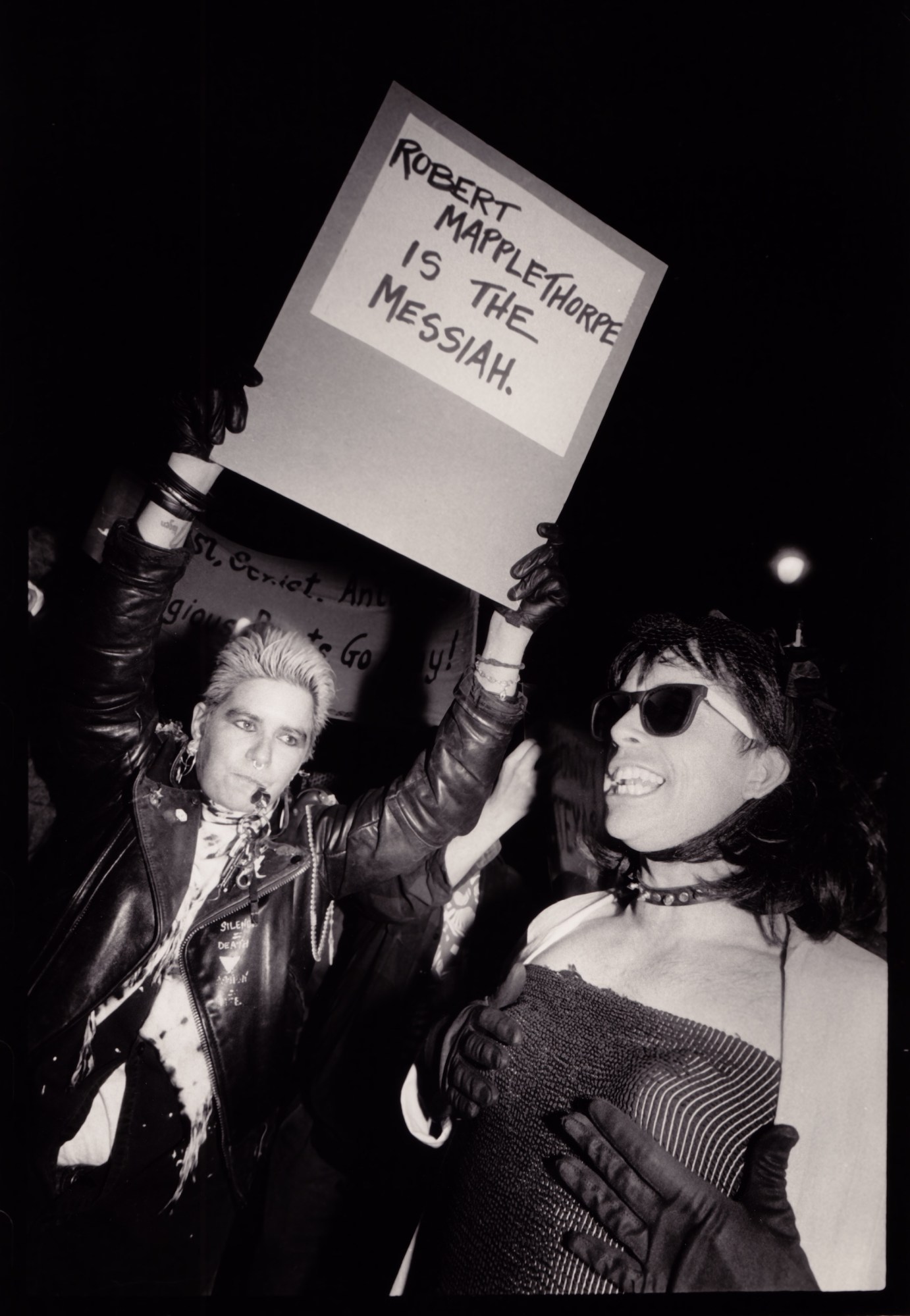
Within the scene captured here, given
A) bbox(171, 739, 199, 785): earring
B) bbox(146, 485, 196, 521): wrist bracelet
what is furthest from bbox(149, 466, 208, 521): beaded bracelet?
bbox(171, 739, 199, 785): earring

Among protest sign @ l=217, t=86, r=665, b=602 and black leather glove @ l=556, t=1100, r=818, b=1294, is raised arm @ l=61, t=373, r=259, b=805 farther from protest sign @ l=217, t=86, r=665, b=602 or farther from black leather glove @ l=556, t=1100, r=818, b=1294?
black leather glove @ l=556, t=1100, r=818, b=1294

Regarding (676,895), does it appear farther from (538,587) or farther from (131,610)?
(131,610)

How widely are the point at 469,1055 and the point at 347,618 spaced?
94cm

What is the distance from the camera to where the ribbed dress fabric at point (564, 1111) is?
1500mm

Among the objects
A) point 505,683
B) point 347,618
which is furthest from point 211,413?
point 505,683

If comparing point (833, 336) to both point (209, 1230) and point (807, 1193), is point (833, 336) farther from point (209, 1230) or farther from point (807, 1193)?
point (209, 1230)

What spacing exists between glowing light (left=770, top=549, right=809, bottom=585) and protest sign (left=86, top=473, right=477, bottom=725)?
0.76 metres

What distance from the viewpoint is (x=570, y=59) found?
2.01 meters

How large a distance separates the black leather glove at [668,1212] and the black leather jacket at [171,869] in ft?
2.02

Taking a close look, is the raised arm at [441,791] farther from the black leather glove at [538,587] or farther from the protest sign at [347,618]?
the protest sign at [347,618]

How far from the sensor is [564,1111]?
1.56m

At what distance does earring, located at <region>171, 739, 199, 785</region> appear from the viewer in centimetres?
175

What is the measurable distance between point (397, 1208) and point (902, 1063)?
1.16 metres

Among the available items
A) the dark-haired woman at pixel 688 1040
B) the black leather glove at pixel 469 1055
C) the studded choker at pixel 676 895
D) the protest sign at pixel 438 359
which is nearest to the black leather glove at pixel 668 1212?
the dark-haired woman at pixel 688 1040
